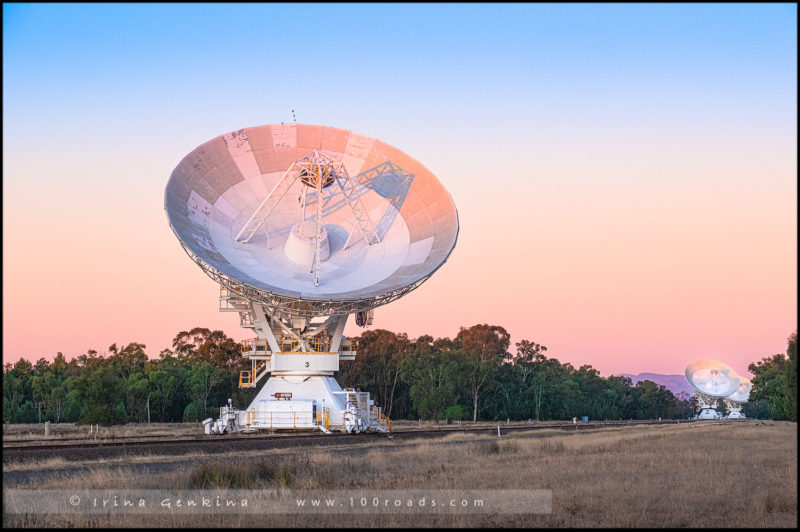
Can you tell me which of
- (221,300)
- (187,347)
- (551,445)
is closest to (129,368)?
(187,347)

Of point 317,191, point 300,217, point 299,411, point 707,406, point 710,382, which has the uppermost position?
point 317,191

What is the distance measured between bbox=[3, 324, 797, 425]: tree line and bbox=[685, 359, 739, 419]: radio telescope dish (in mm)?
8746

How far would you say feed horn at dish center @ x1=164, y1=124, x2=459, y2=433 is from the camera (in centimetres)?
3878

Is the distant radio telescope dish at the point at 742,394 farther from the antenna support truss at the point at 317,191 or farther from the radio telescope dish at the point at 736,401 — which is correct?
the antenna support truss at the point at 317,191

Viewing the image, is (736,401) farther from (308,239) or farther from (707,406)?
(308,239)

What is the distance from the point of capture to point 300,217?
43.3 meters

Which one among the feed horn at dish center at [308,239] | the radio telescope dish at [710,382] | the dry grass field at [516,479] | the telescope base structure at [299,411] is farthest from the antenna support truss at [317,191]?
the radio telescope dish at [710,382]

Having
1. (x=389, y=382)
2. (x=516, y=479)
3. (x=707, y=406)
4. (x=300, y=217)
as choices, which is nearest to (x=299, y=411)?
(x=300, y=217)

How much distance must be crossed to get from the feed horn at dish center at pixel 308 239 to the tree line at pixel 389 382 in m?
14.5

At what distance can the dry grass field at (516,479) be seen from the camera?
11023mm

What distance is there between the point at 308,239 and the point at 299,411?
914cm

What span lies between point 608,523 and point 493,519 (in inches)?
62.4

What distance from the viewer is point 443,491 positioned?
559 inches

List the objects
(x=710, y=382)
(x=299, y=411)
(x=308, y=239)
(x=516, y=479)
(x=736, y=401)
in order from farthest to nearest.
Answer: (x=736, y=401) < (x=710, y=382) < (x=299, y=411) < (x=308, y=239) < (x=516, y=479)
